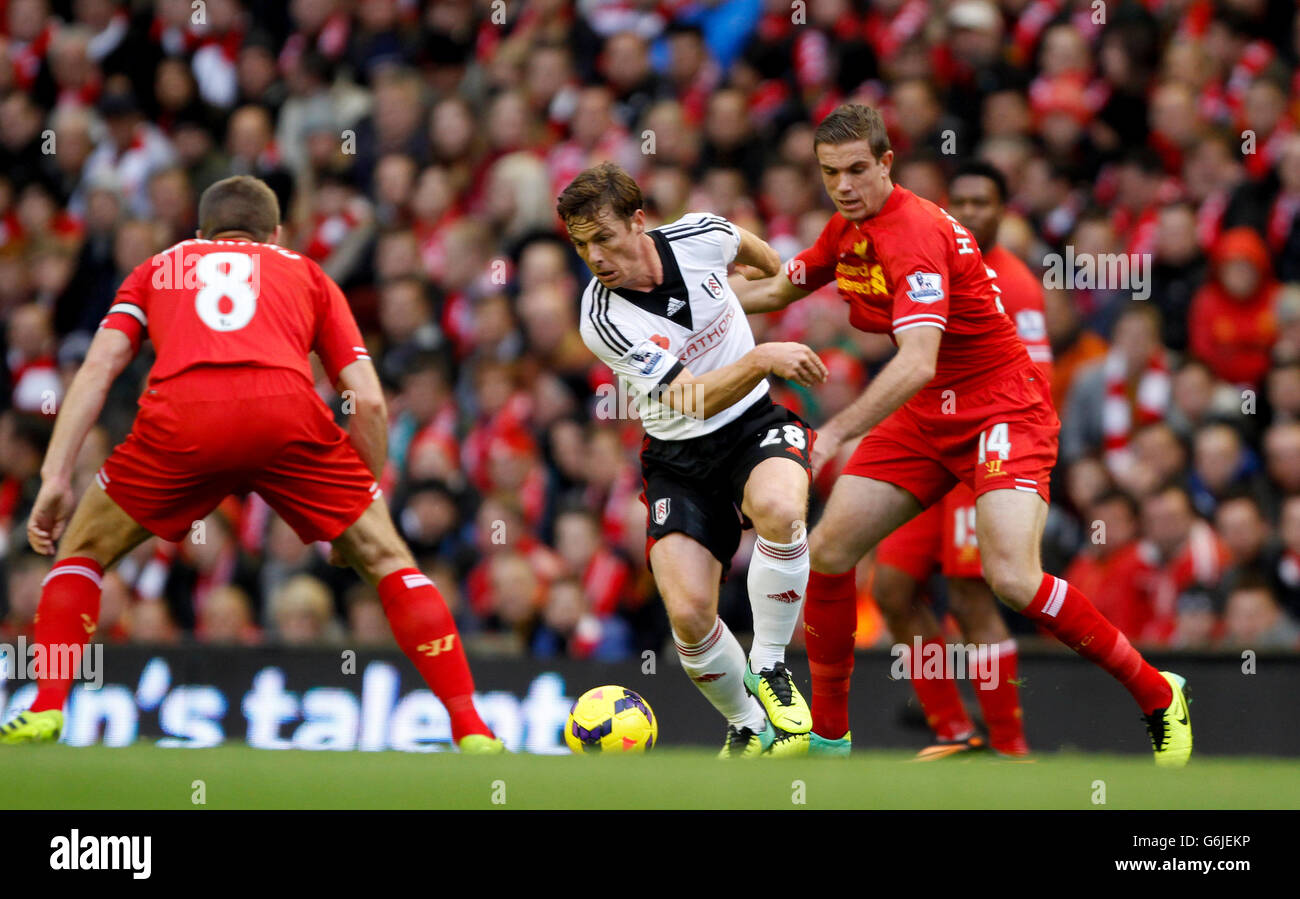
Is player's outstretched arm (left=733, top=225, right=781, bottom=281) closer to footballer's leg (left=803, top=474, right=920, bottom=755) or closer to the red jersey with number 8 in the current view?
footballer's leg (left=803, top=474, right=920, bottom=755)

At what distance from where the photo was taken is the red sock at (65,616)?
6023 mm

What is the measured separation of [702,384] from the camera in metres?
6.18

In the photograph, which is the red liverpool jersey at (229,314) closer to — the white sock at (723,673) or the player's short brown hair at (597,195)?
the player's short brown hair at (597,195)

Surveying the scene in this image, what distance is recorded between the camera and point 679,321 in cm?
644

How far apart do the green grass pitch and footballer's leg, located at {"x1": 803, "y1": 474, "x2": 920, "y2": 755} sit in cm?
136

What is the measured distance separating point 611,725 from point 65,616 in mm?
2066

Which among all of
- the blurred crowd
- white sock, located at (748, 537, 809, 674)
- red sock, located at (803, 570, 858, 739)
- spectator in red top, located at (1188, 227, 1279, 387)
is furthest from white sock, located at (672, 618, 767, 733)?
spectator in red top, located at (1188, 227, 1279, 387)

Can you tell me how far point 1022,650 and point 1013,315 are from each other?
2.18 meters

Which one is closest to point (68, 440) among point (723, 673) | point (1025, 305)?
point (723, 673)

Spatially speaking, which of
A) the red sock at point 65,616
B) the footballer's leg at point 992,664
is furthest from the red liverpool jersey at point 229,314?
the footballer's leg at point 992,664

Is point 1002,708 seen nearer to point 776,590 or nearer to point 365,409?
point 776,590

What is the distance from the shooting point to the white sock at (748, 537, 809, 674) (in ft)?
20.4

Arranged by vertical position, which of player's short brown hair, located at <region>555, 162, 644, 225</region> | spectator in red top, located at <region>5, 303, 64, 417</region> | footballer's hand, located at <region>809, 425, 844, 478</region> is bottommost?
footballer's hand, located at <region>809, 425, 844, 478</region>
